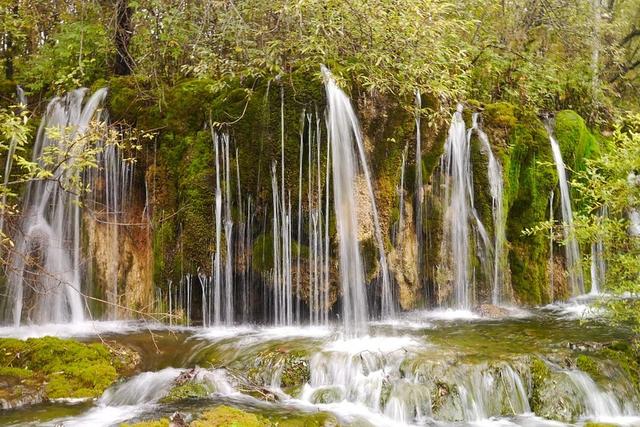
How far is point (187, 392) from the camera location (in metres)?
6.40

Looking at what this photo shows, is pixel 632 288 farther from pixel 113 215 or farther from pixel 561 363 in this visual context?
pixel 113 215

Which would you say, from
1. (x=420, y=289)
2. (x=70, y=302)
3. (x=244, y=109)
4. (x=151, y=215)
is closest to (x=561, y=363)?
(x=420, y=289)

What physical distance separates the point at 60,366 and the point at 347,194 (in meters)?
5.15

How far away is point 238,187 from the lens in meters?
9.88

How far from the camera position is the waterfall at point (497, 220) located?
11.5m

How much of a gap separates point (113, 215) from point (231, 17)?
4.62 meters

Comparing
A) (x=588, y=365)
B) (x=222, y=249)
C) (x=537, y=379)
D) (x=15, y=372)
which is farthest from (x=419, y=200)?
(x=15, y=372)

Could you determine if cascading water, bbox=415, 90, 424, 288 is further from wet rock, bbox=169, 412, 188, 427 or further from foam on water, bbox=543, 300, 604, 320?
wet rock, bbox=169, 412, 188, 427

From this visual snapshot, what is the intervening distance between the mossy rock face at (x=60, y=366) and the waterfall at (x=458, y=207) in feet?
21.2

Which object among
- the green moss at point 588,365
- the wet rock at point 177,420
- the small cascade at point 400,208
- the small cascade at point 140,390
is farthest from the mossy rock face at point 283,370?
the small cascade at point 400,208

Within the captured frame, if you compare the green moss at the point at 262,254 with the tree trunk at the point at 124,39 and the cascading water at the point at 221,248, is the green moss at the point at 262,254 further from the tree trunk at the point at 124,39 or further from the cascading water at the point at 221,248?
the tree trunk at the point at 124,39

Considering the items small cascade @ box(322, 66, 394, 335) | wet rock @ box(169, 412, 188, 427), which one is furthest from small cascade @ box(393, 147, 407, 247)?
wet rock @ box(169, 412, 188, 427)

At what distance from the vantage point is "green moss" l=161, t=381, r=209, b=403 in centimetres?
630

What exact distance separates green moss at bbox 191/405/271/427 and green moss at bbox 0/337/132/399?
196 centimetres
